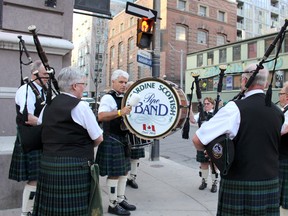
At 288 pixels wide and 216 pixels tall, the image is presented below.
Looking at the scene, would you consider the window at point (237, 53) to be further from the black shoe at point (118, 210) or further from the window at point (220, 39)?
the black shoe at point (118, 210)

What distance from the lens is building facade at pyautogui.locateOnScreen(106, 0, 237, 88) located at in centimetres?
3494

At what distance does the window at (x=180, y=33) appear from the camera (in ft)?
119

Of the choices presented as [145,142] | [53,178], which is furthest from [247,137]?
[145,142]

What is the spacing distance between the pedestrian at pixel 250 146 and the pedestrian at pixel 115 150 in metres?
1.66

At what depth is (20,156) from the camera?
11.0 ft

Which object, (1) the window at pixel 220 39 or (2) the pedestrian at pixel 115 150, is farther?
(1) the window at pixel 220 39

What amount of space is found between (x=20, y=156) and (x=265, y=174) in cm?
239

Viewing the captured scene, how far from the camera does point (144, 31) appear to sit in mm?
6836

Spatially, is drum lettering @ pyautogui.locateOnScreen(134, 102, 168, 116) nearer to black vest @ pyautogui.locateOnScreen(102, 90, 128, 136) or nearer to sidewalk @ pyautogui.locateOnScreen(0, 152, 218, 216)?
black vest @ pyautogui.locateOnScreen(102, 90, 128, 136)

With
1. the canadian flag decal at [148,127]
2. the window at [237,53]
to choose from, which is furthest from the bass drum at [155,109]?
the window at [237,53]

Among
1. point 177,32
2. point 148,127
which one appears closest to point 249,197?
point 148,127

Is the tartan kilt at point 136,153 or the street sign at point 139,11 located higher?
the street sign at point 139,11

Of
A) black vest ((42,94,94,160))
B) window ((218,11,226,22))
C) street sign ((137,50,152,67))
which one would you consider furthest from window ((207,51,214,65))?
black vest ((42,94,94,160))

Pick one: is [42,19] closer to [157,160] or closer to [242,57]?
[157,160]
